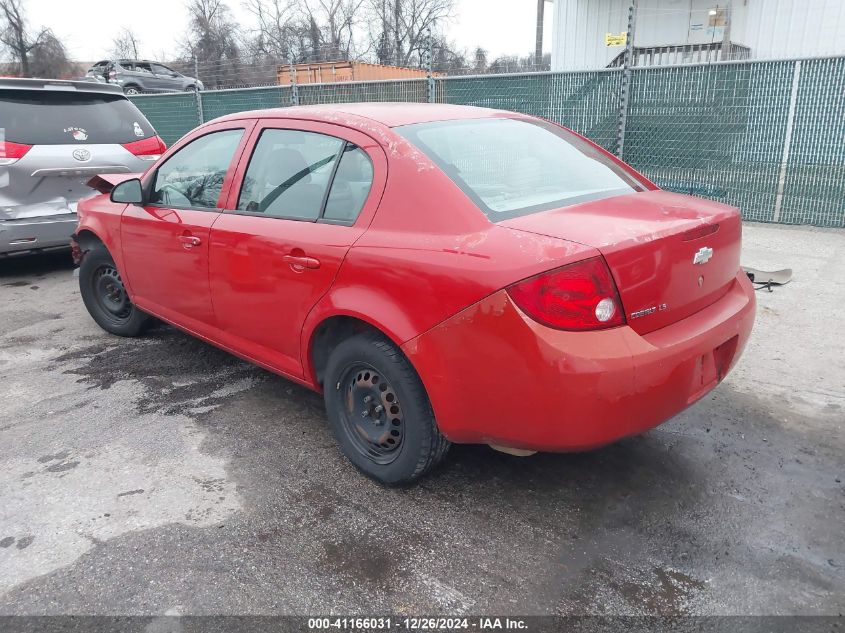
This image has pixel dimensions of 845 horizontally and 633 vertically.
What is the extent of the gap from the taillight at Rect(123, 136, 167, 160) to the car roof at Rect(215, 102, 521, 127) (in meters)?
3.86

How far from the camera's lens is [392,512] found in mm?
2717

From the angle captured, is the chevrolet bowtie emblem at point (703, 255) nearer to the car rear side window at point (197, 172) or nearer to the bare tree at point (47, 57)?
the car rear side window at point (197, 172)

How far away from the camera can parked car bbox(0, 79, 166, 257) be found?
5859 mm

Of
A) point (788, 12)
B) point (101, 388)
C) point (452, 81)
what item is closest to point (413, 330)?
point (101, 388)

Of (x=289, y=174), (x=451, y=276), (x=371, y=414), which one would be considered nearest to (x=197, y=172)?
(x=289, y=174)

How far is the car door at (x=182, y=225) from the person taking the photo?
353 centimetres

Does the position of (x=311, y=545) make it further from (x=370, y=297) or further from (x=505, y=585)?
(x=370, y=297)

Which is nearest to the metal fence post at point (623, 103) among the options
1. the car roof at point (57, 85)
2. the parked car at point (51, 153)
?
the parked car at point (51, 153)

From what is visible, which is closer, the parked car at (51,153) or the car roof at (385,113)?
the car roof at (385,113)

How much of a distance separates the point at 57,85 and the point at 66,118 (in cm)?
34

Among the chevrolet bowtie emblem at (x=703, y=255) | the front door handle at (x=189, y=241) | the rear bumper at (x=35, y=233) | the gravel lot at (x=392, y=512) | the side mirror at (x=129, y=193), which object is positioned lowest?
the gravel lot at (x=392, y=512)

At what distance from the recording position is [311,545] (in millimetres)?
2512

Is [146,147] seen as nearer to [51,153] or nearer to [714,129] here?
[51,153]

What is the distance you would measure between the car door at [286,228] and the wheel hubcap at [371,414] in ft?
1.20
